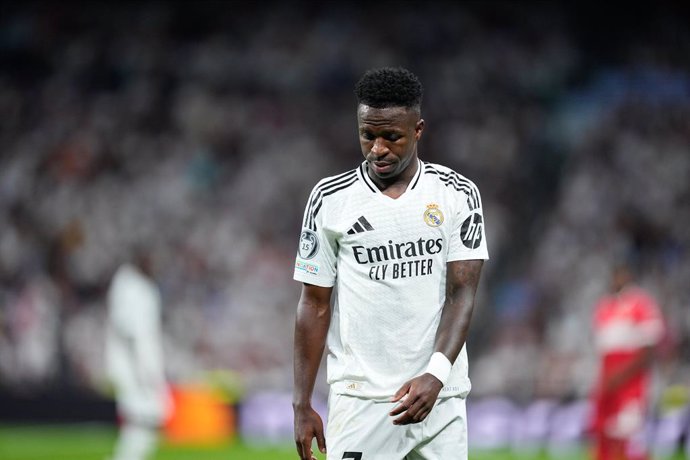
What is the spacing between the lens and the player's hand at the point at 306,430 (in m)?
4.71

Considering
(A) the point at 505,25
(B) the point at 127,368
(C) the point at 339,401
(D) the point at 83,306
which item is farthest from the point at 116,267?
(C) the point at 339,401

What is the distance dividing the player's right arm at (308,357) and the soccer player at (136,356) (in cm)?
685

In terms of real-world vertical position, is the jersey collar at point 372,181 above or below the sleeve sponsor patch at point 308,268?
above

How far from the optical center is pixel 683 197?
711 inches

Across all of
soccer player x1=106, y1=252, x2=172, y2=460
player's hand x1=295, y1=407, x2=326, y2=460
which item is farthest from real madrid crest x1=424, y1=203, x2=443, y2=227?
soccer player x1=106, y1=252, x2=172, y2=460

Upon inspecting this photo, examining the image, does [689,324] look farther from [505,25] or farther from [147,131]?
[147,131]

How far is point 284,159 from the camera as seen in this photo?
64.1ft

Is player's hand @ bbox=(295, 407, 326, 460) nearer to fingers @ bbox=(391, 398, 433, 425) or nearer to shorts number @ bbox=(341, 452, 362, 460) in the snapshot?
shorts number @ bbox=(341, 452, 362, 460)

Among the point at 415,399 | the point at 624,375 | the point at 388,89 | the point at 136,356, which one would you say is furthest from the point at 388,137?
the point at 136,356

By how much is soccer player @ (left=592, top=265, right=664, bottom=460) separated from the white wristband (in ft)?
19.4

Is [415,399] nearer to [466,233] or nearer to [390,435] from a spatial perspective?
[390,435]

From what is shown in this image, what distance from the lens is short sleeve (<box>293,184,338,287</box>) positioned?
15.9 feet

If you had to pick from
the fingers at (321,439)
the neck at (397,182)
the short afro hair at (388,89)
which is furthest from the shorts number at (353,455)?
the short afro hair at (388,89)

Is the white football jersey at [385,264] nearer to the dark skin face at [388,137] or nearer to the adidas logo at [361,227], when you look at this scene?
the adidas logo at [361,227]
